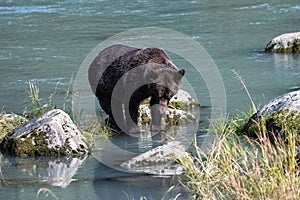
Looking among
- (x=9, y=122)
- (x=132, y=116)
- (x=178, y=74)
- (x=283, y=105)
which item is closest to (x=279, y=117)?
(x=283, y=105)

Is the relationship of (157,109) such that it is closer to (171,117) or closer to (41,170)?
(171,117)

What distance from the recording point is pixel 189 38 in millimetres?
14750

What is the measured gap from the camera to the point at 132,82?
27.7 feet

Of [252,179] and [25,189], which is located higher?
[252,179]

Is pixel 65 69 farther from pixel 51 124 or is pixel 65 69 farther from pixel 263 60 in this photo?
pixel 51 124

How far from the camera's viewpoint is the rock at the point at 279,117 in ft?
25.6

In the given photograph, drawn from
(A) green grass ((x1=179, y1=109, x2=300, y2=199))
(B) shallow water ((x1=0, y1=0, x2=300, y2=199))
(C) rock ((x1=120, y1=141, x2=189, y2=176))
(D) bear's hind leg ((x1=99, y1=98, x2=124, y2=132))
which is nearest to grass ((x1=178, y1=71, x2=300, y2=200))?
(A) green grass ((x1=179, y1=109, x2=300, y2=199))

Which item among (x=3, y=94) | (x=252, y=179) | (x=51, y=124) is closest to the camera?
(x=252, y=179)

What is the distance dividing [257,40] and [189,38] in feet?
3.83

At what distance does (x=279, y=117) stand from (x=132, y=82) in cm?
150

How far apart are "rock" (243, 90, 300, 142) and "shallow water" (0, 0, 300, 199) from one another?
1.01m

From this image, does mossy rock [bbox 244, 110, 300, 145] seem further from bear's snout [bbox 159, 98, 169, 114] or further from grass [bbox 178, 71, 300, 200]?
grass [bbox 178, 71, 300, 200]

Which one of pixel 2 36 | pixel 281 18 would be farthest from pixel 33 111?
pixel 281 18

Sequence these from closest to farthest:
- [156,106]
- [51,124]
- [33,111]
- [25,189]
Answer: [25,189] → [51,124] → [156,106] → [33,111]
